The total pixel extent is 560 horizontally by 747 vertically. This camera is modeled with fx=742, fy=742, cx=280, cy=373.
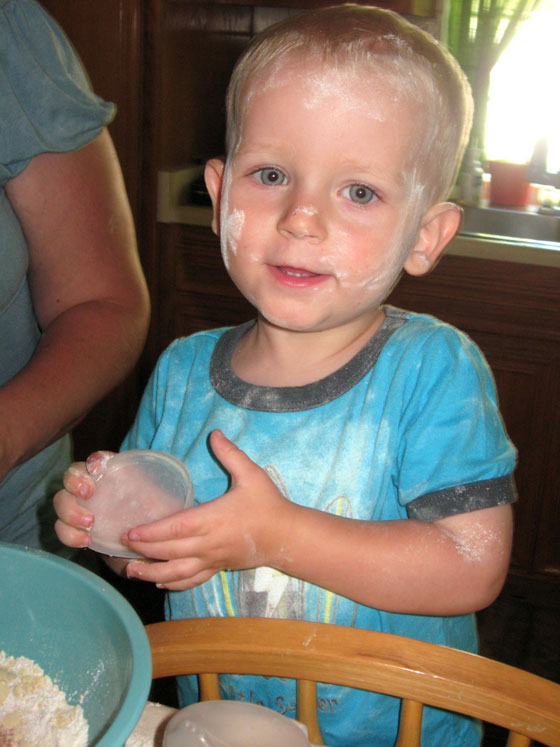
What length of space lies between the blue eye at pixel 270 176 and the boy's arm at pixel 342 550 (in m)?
0.26

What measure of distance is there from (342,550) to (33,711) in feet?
0.93

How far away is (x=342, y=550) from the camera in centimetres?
67

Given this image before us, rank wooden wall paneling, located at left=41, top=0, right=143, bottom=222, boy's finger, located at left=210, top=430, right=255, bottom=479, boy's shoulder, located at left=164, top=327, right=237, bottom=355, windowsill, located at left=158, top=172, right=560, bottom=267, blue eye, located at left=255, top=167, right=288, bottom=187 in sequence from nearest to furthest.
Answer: boy's finger, located at left=210, top=430, right=255, bottom=479, blue eye, located at left=255, top=167, right=288, bottom=187, boy's shoulder, located at left=164, top=327, right=237, bottom=355, windowsill, located at left=158, top=172, right=560, bottom=267, wooden wall paneling, located at left=41, top=0, right=143, bottom=222

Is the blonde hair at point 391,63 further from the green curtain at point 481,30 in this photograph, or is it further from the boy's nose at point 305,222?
the green curtain at point 481,30

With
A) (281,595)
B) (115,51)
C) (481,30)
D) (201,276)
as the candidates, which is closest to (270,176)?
(281,595)

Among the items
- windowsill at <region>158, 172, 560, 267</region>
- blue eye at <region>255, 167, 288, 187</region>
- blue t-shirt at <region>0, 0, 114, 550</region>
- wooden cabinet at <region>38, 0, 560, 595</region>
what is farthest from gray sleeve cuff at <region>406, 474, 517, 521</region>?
wooden cabinet at <region>38, 0, 560, 595</region>

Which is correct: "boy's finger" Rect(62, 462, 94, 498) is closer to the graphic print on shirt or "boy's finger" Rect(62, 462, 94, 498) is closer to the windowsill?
the graphic print on shirt

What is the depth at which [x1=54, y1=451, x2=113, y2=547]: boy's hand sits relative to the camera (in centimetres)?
63

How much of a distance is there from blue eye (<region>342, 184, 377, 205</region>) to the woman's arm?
A: 0.34 metres

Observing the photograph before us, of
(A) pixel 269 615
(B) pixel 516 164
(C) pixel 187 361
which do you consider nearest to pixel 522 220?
(B) pixel 516 164

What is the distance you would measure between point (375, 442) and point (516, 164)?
1.95m

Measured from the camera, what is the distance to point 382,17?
722 mm

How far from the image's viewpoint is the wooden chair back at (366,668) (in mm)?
578

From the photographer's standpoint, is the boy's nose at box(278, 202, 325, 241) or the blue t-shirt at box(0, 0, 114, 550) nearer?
the boy's nose at box(278, 202, 325, 241)
